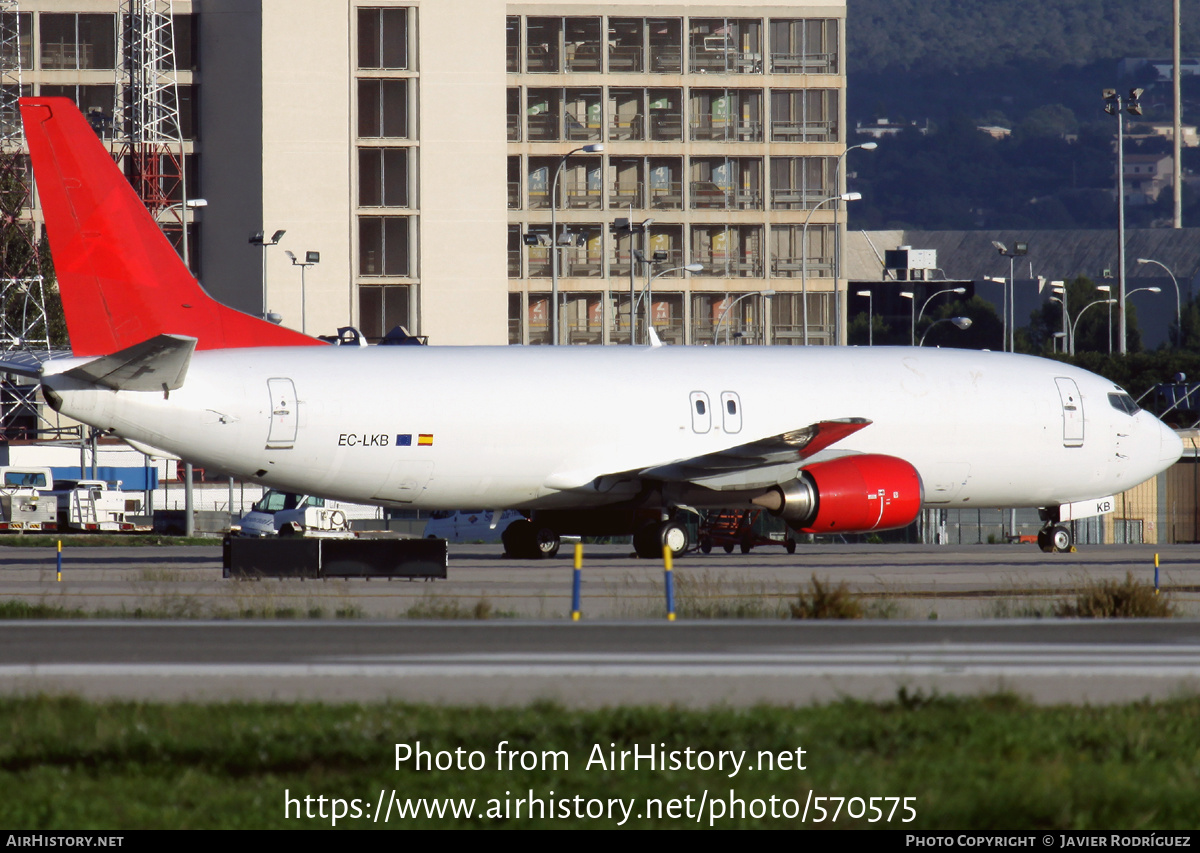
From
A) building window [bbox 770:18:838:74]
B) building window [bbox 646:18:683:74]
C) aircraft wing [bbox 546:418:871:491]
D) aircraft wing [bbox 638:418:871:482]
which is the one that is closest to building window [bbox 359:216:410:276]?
building window [bbox 646:18:683:74]

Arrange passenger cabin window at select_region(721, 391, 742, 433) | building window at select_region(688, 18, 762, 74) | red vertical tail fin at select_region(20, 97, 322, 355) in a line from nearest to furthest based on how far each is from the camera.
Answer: red vertical tail fin at select_region(20, 97, 322, 355) → passenger cabin window at select_region(721, 391, 742, 433) → building window at select_region(688, 18, 762, 74)

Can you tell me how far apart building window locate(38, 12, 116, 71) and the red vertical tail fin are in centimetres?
7261

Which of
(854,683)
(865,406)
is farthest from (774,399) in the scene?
(854,683)

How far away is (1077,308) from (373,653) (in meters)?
164

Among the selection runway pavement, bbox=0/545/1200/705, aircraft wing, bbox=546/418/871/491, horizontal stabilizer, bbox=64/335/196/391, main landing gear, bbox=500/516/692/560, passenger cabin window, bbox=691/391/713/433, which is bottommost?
main landing gear, bbox=500/516/692/560

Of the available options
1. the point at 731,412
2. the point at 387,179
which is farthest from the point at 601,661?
the point at 387,179

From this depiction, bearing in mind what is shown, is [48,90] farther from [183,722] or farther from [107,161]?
[183,722]

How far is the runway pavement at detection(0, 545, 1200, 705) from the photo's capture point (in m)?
14.2

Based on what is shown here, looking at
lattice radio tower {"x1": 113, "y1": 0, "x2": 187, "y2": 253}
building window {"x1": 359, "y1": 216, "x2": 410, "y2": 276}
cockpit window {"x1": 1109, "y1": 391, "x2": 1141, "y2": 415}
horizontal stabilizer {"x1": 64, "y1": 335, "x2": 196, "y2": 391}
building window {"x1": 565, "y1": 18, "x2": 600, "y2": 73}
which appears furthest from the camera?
building window {"x1": 565, "y1": 18, "x2": 600, "y2": 73}

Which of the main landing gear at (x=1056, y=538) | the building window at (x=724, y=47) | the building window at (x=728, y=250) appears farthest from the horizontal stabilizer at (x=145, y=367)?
the building window at (x=724, y=47)

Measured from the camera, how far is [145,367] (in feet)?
95.9

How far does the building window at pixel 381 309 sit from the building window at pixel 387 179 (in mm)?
4551

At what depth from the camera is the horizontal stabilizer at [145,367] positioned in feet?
93.4

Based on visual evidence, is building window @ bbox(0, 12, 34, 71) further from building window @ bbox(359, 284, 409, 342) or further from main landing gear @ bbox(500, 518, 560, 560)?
main landing gear @ bbox(500, 518, 560, 560)
